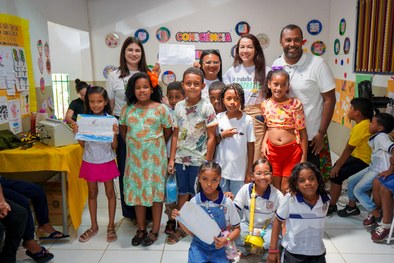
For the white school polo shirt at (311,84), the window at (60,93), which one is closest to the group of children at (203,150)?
the white school polo shirt at (311,84)

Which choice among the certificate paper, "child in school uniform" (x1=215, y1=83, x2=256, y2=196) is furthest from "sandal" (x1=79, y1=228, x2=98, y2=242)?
"child in school uniform" (x1=215, y1=83, x2=256, y2=196)

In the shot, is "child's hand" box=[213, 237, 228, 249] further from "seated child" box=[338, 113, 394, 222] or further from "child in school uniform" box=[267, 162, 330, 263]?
"seated child" box=[338, 113, 394, 222]

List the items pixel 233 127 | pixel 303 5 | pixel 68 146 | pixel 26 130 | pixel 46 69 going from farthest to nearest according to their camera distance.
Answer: pixel 303 5, pixel 46 69, pixel 26 130, pixel 68 146, pixel 233 127

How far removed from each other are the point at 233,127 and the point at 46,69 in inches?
101

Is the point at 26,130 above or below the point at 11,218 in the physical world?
above

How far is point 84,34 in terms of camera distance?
18.9ft

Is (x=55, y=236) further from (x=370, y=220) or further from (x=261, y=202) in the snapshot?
(x=370, y=220)

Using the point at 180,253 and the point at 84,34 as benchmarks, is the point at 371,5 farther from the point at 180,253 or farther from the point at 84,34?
the point at 84,34

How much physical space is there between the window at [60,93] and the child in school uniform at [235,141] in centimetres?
414

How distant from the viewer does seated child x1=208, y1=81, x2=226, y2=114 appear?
110 inches

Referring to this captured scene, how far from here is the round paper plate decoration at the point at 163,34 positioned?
19.0ft

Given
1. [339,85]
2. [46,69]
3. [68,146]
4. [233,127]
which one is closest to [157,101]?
[233,127]

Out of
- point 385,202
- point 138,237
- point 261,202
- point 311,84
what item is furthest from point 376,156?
point 138,237

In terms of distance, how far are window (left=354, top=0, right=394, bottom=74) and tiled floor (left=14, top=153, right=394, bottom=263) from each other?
182 centimetres
